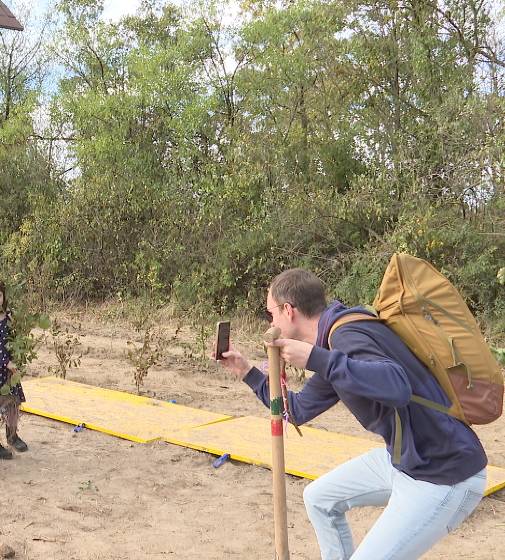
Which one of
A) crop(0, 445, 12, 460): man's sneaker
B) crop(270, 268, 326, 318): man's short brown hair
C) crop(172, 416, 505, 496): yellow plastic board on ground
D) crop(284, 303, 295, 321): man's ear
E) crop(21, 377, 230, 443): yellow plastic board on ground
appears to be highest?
crop(270, 268, 326, 318): man's short brown hair

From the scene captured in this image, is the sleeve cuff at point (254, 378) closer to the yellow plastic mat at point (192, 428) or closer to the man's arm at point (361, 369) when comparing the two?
the man's arm at point (361, 369)

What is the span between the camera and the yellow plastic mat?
5.54m

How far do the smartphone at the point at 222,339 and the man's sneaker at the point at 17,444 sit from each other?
11.3 ft

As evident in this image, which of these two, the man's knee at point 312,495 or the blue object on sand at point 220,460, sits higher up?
the man's knee at point 312,495

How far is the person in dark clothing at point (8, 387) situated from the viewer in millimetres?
5469

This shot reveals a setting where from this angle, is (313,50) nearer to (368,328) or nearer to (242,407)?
(242,407)

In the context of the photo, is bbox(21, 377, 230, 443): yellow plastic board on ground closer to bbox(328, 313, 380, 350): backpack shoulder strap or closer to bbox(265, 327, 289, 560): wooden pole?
bbox(265, 327, 289, 560): wooden pole

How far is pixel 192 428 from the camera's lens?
6.39 metres

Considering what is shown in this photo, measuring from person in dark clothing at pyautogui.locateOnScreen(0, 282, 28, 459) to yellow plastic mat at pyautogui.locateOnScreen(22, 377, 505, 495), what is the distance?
3.02 ft

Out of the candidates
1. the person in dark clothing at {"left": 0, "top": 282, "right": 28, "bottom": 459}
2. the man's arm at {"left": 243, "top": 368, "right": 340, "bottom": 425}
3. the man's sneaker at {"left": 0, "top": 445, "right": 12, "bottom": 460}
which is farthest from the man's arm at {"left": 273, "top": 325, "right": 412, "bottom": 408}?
the man's sneaker at {"left": 0, "top": 445, "right": 12, "bottom": 460}

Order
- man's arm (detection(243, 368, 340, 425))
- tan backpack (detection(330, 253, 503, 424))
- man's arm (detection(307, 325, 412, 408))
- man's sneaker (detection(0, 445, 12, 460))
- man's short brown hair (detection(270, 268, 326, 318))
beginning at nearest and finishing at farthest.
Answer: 1. man's arm (detection(307, 325, 412, 408))
2. tan backpack (detection(330, 253, 503, 424))
3. man's short brown hair (detection(270, 268, 326, 318))
4. man's arm (detection(243, 368, 340, 425))
5. man's sneaker (detection(0, 445, 12, 460))

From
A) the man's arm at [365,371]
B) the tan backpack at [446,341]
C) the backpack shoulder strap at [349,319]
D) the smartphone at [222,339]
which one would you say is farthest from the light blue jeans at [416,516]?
the smartphone at [222,339]

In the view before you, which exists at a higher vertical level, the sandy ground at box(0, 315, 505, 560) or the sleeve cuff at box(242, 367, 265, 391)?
the sleeve cuff at box(242, 367, 265, 391)

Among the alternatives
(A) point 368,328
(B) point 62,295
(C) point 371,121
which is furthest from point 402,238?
(A) point 368,328
